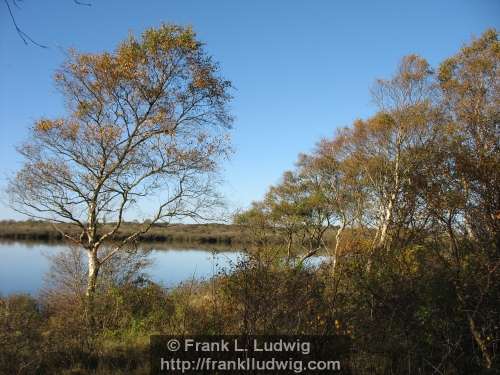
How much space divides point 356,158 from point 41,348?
19752 mm

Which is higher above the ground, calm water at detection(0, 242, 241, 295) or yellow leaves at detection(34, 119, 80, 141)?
yellow leaves at detection(34, 119, 80, 141)

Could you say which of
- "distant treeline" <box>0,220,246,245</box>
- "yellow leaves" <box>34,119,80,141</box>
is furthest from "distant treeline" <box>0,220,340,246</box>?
"yellow leaves" <box>34,119,80,141</box>

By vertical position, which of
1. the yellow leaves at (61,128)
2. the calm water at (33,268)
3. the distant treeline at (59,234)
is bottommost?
the calm water at (33,268)

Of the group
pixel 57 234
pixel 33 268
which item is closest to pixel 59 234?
pixel 57 234

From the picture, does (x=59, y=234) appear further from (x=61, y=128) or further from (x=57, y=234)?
(x=61, y=128)

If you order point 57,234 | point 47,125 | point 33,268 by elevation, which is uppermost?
point 47,125

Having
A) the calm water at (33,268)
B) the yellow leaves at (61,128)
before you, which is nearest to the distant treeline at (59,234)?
the calm water at (33,268)

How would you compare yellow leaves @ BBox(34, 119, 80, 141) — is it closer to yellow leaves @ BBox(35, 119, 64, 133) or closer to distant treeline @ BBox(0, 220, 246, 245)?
yellow leaves @ BBox(35, 119, 64, 133)

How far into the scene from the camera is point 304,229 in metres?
30.0

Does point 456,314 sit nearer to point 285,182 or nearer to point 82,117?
point 82,117

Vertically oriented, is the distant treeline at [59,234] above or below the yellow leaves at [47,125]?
below

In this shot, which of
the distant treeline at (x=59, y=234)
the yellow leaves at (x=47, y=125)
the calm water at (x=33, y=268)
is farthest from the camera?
the distant treeline at (x=59, y=234)

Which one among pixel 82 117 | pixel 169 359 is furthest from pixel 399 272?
pixel 82 117

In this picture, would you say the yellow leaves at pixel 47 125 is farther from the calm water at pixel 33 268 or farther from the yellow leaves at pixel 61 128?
the calm water at pixel 33 268
